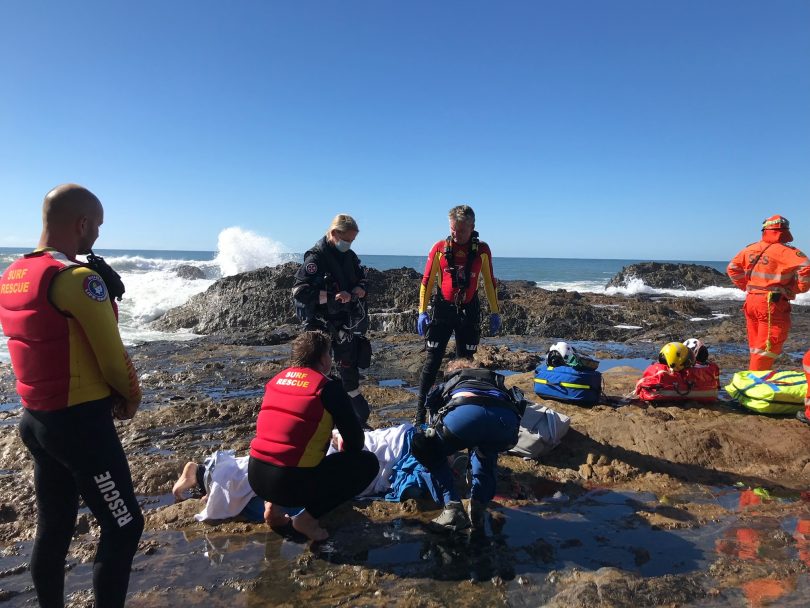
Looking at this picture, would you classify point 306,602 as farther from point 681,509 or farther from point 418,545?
point 681,509

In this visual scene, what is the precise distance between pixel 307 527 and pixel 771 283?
5560 millimetres

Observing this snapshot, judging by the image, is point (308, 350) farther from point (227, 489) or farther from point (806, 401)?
point (806, 401)

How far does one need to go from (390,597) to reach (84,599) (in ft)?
5.07

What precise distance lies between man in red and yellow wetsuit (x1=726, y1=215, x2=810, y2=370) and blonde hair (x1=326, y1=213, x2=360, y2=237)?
4.52 m

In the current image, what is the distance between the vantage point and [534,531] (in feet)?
10.6

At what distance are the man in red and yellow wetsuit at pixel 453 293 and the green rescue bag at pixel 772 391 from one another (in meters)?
2.84

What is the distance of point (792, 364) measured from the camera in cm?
869

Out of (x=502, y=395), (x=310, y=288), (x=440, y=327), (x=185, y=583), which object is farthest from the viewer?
(x=440, y=327)

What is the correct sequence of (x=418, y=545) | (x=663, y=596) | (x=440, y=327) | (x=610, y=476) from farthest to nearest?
(x=440, y=327) < (x=610, y=476) < (x=418, y=545) < (x=663, y=596)

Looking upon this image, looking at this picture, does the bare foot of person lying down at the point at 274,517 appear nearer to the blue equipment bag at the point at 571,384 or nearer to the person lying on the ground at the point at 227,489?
the person lying on the ground at the point at 227,489

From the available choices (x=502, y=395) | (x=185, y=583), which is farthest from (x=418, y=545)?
(x=185, y=583)

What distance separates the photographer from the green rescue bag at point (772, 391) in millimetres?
5047

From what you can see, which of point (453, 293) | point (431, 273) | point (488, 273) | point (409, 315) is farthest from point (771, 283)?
point (409, 315)

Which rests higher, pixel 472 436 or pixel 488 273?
pixel 488 273
